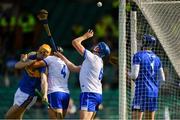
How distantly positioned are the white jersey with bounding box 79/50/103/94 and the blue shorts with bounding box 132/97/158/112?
801mm

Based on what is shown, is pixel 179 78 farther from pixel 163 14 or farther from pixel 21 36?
pixel 21 36

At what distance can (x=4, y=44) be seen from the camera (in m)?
23.4

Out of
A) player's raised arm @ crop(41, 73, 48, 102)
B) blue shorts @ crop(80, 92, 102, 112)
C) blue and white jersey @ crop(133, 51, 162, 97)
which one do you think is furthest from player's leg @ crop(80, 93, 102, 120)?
blue and white jersey @ crop(133, 51, 162, 97)

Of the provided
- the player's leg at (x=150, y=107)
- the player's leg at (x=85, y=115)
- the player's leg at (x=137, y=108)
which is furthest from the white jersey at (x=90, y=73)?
the player's leg at (x=150, y=107)

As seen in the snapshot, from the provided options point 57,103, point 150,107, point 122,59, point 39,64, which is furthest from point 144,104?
point 39,64

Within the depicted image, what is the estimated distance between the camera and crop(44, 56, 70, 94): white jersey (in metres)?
15.1

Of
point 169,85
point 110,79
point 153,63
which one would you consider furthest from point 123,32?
point 110,79

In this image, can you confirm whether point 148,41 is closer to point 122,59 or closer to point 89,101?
point 122,59

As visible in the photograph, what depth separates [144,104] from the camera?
1516 centimetres

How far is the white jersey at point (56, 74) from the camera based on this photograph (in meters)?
15.1

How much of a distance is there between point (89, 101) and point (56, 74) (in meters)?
0.88

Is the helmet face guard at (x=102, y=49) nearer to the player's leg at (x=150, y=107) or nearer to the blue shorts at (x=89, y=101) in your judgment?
the blue shorts at (x=89, y=101)

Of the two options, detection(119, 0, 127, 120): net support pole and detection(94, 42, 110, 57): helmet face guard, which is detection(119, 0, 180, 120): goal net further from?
detection(94, 42, 110, 57): helmet face guard

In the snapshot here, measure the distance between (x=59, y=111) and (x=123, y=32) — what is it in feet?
6.35
